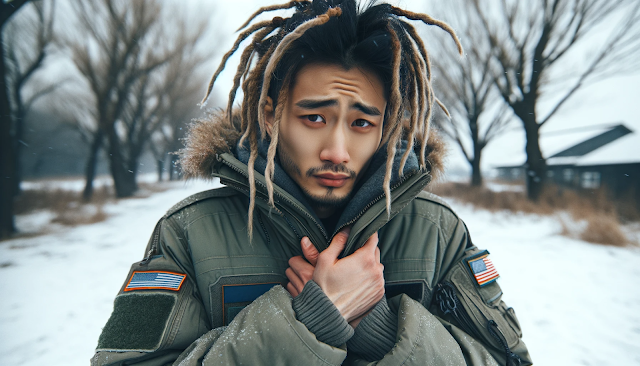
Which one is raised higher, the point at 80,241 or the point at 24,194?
the point at 24,194

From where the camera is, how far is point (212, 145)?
1.57 m

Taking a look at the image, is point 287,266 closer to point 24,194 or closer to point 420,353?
point 420,353

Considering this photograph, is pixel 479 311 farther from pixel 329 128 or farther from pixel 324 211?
pixel 329 128

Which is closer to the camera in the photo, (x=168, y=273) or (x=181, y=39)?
(x=168, y=273)

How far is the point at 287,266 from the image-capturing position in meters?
1.50

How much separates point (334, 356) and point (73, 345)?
3583mm

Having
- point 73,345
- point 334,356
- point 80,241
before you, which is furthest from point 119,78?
point 334,356

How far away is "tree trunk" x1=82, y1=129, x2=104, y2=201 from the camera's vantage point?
11850mm

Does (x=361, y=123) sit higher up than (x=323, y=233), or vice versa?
(x=361, y=123)

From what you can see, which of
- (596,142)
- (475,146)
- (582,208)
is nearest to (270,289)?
(582,208)

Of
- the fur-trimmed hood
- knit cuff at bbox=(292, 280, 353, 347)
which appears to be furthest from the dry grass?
knit cuff at bbox=(292, 280, 353, 347)

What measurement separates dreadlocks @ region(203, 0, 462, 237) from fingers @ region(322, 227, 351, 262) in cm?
26

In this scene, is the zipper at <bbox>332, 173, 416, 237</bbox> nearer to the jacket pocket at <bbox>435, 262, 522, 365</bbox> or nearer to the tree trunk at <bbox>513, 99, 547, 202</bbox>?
the jacket pocket at <bbox>435, 262, 522, 365</bbox>

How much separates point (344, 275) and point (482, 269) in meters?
0.84
